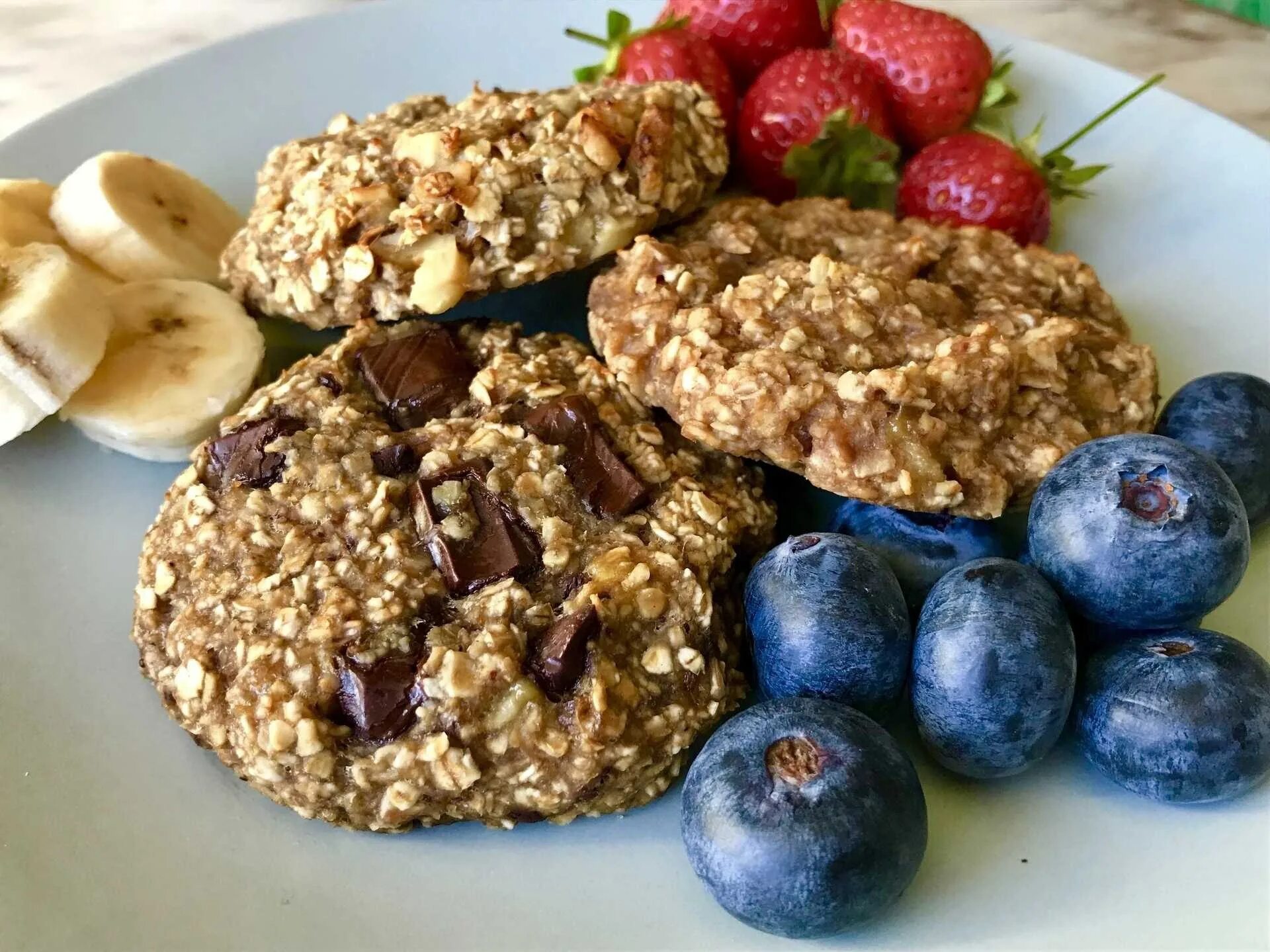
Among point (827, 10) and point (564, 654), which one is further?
point (827, 10)

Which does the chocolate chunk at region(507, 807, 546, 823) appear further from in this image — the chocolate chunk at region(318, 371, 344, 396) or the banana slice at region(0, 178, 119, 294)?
the banana slice at region(0, 178, 119, 294)

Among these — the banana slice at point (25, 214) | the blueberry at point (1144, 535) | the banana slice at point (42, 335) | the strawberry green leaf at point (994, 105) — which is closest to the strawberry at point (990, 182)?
the strawberry green leaf at point (994, 105)

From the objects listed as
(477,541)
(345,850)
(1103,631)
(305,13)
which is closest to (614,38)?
(477,541)

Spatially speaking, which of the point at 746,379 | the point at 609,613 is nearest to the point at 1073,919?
the point at 609,613

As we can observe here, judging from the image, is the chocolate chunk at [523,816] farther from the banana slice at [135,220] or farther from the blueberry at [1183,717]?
the banana slice at [135,220]

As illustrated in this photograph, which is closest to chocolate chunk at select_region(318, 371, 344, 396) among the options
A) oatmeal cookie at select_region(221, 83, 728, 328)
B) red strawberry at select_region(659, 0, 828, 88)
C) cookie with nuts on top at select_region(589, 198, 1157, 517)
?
oatmeal cookie at select_region(221, 83, 728, 328)

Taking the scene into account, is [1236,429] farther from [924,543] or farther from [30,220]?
[30,220]
